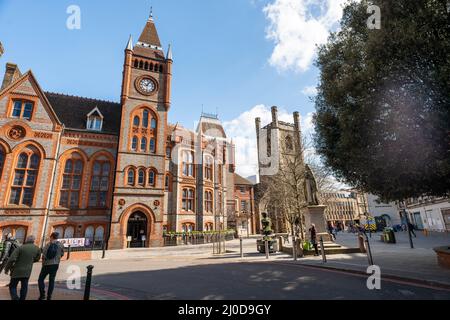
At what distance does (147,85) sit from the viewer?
29391 mm

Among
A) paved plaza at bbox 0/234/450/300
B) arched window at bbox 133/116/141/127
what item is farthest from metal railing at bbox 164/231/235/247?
paved plaza at bbox 0/234/450/300

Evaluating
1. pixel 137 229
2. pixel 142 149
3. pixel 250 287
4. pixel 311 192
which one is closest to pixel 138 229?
pixel 137 229

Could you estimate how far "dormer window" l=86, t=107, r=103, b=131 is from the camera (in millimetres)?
27459

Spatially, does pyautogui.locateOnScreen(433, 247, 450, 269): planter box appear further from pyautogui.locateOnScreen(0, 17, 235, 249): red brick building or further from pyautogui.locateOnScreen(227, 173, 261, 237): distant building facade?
pyautogui.locateOnScreen(227, 173, 261, 237): distant building facade

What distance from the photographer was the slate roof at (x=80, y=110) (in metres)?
27.3

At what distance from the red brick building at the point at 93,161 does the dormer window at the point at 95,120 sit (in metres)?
0.11

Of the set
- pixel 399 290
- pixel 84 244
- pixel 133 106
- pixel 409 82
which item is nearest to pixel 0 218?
pixel 84 244

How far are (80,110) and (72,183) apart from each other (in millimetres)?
9657

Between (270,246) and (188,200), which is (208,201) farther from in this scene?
(270,246)

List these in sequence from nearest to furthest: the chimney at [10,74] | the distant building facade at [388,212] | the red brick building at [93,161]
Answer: the red brick building at [93,161] < the chimney at [10,74] < the distant building facade at [388,212]

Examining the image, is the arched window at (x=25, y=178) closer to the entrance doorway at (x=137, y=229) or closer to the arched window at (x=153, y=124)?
the entrance doorway at (x=137, y=229)

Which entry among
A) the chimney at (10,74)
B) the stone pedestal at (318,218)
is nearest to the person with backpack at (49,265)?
the stone pedestal at (318,218)
